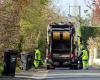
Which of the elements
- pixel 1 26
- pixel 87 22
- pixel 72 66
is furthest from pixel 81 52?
pixel 87 22

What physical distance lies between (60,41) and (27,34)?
4.11 metres

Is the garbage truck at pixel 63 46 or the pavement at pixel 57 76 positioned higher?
the garbage truck at pixel 63 46

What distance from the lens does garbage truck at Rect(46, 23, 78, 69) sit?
121 feet

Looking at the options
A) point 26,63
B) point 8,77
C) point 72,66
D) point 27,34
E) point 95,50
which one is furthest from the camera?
point 95,50

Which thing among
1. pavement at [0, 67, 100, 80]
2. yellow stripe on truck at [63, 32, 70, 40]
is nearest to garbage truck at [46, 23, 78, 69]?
yellow stripe on truck at [63, 32, 70, 40]

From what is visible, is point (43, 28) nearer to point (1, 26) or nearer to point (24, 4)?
→ point (24, 4)

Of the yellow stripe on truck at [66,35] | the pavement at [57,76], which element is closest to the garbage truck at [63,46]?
the yellow stripe on truck at [66,35]

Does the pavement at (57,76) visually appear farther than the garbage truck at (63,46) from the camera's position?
No

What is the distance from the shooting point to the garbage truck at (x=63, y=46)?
37000 mm

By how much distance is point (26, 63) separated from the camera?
1351 inches

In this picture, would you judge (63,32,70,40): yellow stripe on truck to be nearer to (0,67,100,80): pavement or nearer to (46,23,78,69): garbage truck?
(46,23,78,69): garbage truck

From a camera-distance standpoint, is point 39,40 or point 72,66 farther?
point 39,40

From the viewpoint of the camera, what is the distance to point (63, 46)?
125 feet

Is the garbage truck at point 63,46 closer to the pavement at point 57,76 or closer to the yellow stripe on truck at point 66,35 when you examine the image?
the yellow stripe on truck at point 66,35
